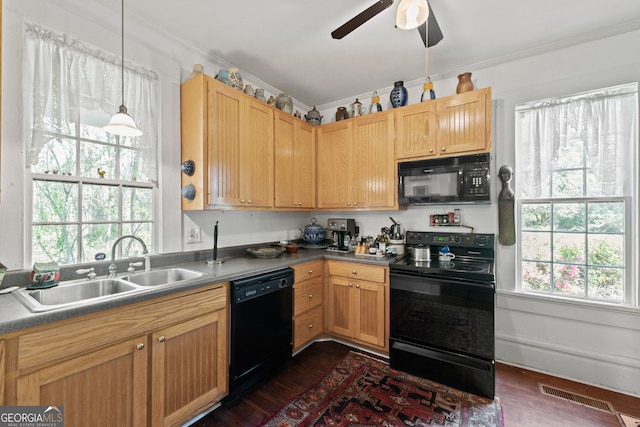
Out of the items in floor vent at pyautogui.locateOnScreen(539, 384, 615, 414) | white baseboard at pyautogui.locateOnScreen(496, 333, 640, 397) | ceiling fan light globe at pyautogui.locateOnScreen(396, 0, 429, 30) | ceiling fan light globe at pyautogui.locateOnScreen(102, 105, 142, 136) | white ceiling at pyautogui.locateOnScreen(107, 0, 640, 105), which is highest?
white ceiling at pyautogui.locateOnScreen(107, 0, 640, 105)

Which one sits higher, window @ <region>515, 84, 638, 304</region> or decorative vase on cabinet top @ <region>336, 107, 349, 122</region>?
decorative vase on cabinet top @ <region>336, 107, 349, 122</region>

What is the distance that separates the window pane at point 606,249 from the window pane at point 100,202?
12.3 feet

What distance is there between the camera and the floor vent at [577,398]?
6.07 ft

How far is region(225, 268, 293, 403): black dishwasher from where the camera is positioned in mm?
1877

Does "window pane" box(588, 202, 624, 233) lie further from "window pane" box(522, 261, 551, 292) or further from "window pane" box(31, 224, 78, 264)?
"window pane" box(31, 224, 78, 264)

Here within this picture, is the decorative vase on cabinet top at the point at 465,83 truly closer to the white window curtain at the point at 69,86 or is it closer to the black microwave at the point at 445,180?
the black microwave at the point at 445,180

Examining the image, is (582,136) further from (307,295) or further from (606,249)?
(307,295)

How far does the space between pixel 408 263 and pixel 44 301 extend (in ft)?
8.07

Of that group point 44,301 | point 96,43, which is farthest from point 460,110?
point 44,301

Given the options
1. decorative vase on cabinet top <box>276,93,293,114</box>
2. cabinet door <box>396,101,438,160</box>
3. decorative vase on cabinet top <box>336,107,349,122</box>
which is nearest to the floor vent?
cabinet door <box>396,101,438,160</box>

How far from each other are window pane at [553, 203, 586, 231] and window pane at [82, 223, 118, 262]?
3.57 meters

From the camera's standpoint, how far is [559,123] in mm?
2289

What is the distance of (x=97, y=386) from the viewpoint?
1268 millimetres

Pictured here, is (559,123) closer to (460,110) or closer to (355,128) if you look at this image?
(460,110)
